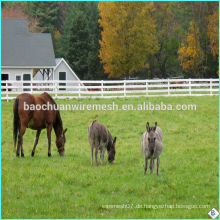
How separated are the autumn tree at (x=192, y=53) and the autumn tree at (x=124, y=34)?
4198 millimetres

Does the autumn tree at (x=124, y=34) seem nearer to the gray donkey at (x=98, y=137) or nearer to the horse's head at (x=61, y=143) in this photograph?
the horse's head at (x=61, y=143)

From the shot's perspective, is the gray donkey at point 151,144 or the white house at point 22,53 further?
the white house at point 22,53

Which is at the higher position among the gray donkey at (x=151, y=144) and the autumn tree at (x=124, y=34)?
the autumn tree at (x=124, y=34)

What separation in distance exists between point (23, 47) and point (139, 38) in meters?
12.5

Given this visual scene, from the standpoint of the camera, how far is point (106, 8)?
4538cm

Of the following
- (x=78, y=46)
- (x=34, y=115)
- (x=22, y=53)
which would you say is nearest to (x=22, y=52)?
(x=22, y=53)

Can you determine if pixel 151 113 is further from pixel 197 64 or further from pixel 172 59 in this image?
pixel 172 59

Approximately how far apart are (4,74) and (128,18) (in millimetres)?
14466

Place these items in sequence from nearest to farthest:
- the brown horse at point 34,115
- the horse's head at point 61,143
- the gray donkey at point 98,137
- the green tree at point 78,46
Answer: the gray donkey at point 98,137
the brown horse at point 34,115
the horse's head at point 61,143
the green tree at point 78,46

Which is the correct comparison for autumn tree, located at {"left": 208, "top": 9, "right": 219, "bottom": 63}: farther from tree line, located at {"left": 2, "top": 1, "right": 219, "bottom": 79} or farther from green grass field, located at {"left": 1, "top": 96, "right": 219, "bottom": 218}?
green grass field, located at {"left": 1, "top": 96, "right": 219, "bottom": 218}

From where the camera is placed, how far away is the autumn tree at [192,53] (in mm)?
48906

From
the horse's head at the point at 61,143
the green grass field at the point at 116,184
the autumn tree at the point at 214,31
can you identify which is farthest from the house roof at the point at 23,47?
the horse's head at the point at 61,143

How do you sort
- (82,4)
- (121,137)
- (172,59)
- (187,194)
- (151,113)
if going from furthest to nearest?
(82,4) < (172,59) < (151,113) < (121,137) < (187,194)

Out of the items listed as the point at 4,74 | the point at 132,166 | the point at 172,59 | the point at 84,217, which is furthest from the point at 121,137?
the point at 172,59
